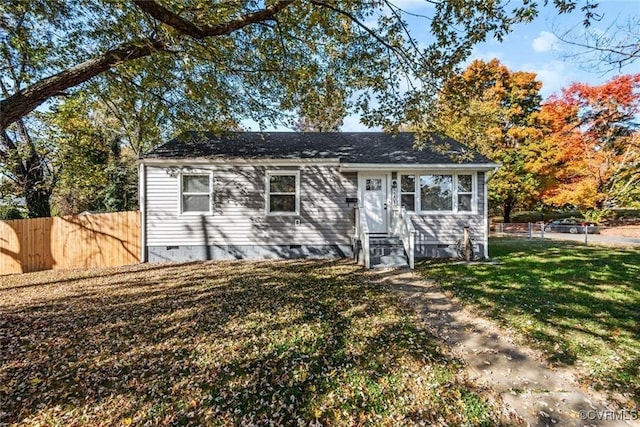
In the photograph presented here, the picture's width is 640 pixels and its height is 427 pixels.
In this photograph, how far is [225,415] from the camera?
2.54m

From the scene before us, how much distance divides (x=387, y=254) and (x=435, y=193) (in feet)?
9.67

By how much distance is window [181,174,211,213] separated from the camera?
31.7 ft

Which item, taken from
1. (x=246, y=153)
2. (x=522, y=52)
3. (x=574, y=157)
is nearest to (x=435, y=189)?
(x=522, y=52)

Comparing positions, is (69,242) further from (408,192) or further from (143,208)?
(408,192)

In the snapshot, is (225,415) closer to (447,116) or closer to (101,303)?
(101,303)

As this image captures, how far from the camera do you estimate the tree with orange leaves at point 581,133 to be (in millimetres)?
15117

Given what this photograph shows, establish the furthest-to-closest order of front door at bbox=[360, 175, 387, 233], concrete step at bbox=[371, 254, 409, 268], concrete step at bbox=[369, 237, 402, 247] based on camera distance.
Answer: front door at bbox=[360, 175, 387, 233]
concrete step at bbox=[369, 237, 402, 247]
concrete step at bbox=[371, 254, 409, 268]

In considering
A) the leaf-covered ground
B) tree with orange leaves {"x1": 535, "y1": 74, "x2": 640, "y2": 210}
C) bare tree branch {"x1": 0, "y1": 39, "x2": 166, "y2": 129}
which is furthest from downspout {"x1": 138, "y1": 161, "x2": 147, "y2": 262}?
tree with orange leaves {"x1": 535, "y1": 74, "x2": 640, "y2": 210}

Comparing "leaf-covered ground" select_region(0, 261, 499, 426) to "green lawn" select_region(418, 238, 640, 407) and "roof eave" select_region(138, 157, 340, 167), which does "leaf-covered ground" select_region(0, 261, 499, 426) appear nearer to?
"green lawn" select_region(418, 238, 640, 407)

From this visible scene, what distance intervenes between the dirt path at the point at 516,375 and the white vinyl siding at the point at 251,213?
521 cm

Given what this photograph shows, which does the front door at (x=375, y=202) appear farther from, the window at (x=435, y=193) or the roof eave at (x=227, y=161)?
the roof eave at (x=227, y=161)

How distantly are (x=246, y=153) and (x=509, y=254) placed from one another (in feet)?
32.1

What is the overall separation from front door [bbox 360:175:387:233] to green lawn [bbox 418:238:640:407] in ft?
6.83

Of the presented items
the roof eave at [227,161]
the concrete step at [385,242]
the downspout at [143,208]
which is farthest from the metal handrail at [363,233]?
the downspout at [143,208]
